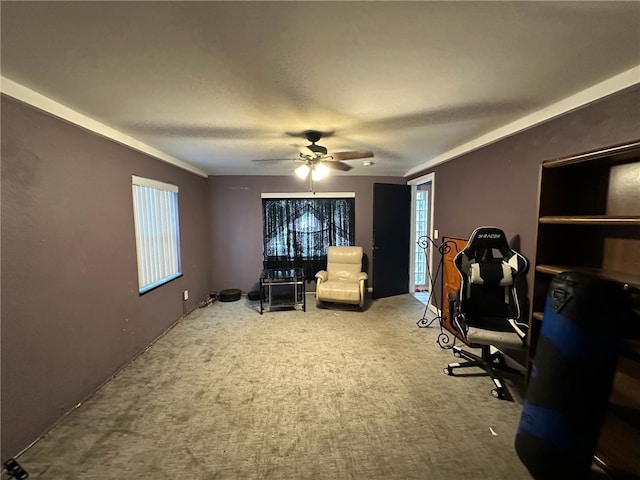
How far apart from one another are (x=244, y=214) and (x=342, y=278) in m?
2.16

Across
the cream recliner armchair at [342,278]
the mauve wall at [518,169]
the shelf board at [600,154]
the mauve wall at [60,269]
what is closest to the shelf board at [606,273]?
the mauve wall at [518,169]

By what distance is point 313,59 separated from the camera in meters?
1.38

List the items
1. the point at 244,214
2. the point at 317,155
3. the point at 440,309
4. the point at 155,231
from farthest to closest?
the point at 244,214 < the point at 440,309 < the point at 155,231 < the point at 317,155

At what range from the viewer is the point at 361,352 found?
9.36 feet

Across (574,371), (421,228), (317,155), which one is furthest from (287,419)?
(421,228)

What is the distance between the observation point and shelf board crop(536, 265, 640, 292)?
1305mm

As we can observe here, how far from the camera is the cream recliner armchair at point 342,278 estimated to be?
159 inches

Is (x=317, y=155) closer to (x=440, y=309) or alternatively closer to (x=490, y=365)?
(x=490, y=365)

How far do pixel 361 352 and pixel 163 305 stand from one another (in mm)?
2475

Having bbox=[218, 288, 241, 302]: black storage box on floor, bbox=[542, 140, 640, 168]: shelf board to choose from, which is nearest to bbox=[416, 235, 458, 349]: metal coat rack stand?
bbox=[542, 140, 640, 168]: shelf board

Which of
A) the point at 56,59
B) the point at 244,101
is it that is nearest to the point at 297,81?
the point at 244,101

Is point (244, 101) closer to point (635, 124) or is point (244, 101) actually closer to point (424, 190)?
point (635, 124)

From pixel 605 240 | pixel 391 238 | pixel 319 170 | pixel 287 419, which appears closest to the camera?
pixel 605 240

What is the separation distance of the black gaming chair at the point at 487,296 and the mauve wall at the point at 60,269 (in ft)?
10.1
